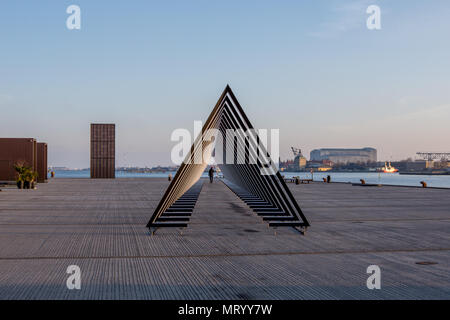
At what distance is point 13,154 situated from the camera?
108ft

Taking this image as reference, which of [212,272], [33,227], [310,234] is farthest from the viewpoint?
[33,227]

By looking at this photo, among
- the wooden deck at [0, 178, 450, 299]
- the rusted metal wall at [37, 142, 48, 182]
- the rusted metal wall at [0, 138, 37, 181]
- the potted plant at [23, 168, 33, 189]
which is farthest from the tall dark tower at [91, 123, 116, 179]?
the wooden deck at [0, 178, 450, 299]

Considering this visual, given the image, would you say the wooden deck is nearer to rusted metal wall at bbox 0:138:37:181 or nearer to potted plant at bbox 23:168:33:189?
potted plant at bbox 23:168:33:189

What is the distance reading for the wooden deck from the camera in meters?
4.47

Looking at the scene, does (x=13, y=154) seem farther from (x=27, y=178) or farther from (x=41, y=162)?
(x=27, y=178)

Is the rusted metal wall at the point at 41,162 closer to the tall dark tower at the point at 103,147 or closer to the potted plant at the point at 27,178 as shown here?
the potted plant at the point at 27,178

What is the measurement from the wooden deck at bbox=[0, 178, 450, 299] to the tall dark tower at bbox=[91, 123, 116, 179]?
38.7m

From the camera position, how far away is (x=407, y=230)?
9000 mm

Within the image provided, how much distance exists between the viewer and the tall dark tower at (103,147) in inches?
1911

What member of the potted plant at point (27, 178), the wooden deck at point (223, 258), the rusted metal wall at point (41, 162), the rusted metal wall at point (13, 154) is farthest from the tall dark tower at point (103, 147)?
the wooden deck at point (223, 258)

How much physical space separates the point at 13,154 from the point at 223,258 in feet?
102
